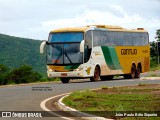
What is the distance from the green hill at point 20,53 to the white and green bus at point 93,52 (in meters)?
64.7

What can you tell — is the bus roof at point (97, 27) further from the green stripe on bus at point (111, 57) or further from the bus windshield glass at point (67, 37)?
the green stripe on bus at point (111, 57)

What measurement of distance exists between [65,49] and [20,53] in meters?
87.3

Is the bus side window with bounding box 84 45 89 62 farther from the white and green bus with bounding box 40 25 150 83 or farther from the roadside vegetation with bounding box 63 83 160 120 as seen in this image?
the roadside vegetation with bounding box 63 83 160 120

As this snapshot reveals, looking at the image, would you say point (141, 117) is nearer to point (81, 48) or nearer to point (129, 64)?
point (81, 48)

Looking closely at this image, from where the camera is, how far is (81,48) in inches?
1373

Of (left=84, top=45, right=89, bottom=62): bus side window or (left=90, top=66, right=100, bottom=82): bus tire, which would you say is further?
(left=90, top=66, right=100, bottom=82): bus tire

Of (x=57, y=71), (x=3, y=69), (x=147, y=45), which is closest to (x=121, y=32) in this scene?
(x=147, y=45)

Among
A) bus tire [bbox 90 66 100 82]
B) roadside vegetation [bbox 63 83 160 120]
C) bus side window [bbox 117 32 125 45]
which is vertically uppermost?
bus side window [bbox 117 32 125 45]

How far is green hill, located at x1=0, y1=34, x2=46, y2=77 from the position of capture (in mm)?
113000

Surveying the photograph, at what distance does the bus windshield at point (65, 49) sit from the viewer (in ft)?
117

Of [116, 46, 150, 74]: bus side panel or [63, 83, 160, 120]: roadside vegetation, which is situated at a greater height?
[116, 46, 150, 74]: bus side panel

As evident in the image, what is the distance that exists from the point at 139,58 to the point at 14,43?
89035mm

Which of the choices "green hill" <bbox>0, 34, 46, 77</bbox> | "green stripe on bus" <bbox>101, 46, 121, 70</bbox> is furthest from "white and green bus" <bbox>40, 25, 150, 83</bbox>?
"green hill" <bbox>0, 34, 46, 77</bbox>

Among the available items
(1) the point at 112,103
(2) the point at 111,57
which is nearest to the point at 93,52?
(2) the point at 111,57
